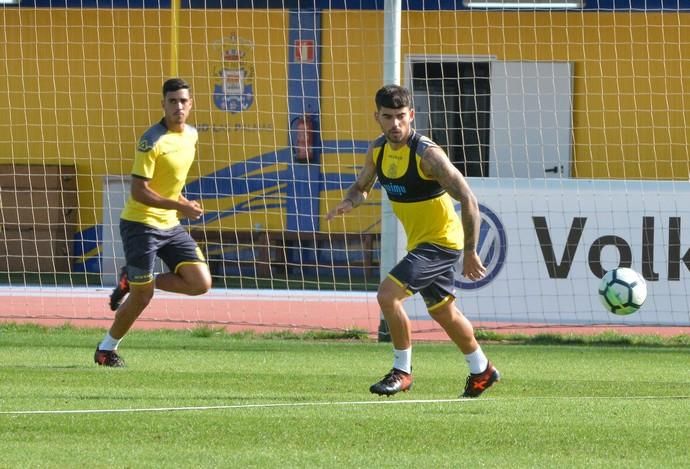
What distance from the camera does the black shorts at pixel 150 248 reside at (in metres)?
10.5

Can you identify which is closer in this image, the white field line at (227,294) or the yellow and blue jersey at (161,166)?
the yellow and blue jersey at (161,166)

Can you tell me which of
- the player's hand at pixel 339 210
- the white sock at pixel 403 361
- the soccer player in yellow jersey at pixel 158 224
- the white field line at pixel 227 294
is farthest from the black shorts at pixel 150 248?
the white field line at pixel 227 294

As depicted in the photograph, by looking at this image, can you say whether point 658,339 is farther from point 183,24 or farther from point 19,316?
point 183,24

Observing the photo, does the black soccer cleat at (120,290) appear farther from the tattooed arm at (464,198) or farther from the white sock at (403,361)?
the tattooed arm at (464,198)

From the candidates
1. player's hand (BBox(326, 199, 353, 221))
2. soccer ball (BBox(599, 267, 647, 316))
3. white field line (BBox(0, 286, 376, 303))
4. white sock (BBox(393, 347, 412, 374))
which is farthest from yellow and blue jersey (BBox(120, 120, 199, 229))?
white field line (BBox(0, 286, 376, 303))

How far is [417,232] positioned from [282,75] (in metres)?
11.0

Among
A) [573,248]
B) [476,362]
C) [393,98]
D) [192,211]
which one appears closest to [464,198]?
[393,98]

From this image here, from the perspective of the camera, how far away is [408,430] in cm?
721

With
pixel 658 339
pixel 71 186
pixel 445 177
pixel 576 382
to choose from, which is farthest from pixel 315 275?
pixel 445 177

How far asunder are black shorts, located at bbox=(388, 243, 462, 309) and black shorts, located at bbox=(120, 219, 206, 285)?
7.58 feet

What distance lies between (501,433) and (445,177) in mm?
1969

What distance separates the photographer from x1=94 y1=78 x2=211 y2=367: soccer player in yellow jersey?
33.9 ft

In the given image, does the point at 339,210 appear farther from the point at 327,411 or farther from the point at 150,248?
the point at 150,248

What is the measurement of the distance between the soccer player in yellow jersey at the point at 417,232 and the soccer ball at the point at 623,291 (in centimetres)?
243
